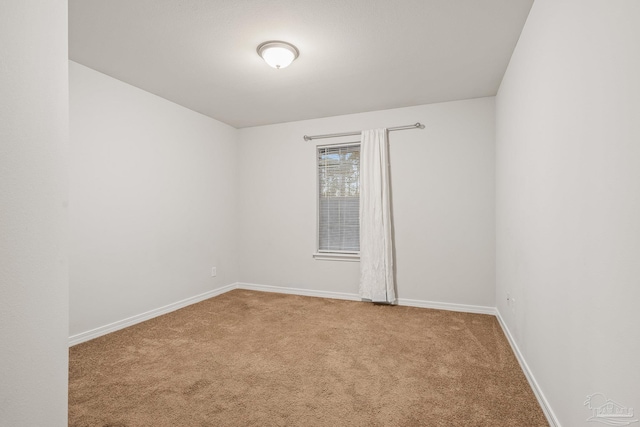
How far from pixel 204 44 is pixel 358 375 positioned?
2.79 meters

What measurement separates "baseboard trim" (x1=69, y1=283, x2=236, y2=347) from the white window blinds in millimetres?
1692

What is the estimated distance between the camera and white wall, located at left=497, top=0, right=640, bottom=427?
3.43ft

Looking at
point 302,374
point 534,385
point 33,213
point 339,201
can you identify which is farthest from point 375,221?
point 33,213

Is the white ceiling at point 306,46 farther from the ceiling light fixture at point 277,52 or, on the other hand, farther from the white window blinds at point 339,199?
the white window blinds at point 339,199

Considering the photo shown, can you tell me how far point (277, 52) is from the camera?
8.48ft

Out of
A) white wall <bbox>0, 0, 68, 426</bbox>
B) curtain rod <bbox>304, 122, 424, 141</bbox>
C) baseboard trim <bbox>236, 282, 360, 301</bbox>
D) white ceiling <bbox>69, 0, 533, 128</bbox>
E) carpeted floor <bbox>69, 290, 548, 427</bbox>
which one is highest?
white ceiling <bbox>69, 0, 533, 128</bbox>

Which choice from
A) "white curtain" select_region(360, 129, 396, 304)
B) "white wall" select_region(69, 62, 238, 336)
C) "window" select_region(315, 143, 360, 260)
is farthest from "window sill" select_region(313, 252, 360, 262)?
"white wall" select_region(69, 62, 238, 336)

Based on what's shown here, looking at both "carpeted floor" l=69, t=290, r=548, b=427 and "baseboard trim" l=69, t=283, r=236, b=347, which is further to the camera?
"baseboard trim" l=69, t=283, r=236, b=347

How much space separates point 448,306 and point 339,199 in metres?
1.96

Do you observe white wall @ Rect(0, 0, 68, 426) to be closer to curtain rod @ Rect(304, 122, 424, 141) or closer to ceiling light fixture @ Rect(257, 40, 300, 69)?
ceiling light fixture @ Rect(257, 40, 300, 69)

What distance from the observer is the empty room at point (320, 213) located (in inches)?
41.6

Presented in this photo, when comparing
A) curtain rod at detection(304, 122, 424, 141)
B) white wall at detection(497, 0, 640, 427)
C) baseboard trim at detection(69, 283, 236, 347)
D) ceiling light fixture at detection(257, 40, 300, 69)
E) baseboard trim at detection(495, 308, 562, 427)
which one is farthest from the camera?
curtain rod at detection(304, 122, 424, 141)

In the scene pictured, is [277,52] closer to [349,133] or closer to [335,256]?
[349,133]

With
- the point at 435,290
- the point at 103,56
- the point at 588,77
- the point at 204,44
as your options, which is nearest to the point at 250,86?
the point at 204,44
